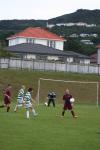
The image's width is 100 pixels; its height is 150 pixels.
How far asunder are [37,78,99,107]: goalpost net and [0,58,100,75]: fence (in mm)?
9479

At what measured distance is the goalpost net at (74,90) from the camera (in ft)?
180

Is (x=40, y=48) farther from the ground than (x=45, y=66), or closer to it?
farther from the ground

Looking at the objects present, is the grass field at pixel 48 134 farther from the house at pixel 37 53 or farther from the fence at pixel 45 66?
the house at pixel 37 53

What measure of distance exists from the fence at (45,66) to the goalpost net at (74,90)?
9.48 m

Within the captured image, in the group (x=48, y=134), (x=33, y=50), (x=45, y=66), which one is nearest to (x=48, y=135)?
(x=48, y=134)

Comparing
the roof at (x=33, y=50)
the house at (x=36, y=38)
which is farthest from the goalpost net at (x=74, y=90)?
the house at (x=36, y=38)

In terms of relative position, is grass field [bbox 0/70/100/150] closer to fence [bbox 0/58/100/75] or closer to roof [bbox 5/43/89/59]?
fence [bbox 0/58/100/75]

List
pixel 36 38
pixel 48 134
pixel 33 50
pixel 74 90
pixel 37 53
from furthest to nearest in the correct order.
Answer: pixel 36 38, pixel 33 50, pixel 37 53, pixel 74 90, pixel 48 134

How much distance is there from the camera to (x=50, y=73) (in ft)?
218

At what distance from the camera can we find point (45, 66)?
69.8 m

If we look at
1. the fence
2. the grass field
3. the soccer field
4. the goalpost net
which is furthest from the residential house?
the soccer field

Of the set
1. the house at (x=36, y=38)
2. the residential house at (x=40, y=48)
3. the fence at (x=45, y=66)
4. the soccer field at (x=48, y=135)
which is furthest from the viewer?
the house at (x=36, y=38)

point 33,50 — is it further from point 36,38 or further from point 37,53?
point 36,38

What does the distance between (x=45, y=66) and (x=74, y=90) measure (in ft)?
43.8
